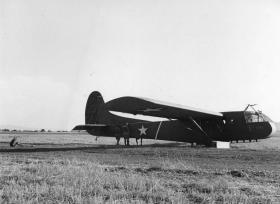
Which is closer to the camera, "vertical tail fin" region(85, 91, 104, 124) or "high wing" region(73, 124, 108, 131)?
"high wing" region(73, 124, 108, 131)

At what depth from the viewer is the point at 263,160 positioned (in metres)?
14.4

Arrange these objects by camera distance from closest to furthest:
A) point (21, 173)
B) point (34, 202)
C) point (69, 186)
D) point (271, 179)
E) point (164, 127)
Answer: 1. point (34, 202)
2. point (69, 186)
3. point (271, 179)
4. point (21, 173)
5. point (164, 127)

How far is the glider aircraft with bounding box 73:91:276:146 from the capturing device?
20.7 meters

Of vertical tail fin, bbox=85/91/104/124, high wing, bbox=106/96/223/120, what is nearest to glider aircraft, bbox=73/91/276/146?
high wing, bbox=106/96/223/120

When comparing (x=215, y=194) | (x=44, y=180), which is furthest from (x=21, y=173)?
(x=215, y=194)

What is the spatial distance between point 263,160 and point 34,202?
10.6 m

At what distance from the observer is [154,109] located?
70.8ft

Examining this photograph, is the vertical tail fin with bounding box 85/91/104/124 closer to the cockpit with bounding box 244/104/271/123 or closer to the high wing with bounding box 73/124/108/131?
the high wing with bounding box 73/124/108/131

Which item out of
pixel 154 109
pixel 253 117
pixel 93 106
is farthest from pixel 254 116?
pixel 93 106

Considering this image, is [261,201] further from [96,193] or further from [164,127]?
[164,127]

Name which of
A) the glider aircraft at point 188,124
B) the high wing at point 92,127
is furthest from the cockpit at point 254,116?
the high wing at point 92,127

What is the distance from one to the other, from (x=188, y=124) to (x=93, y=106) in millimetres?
9264

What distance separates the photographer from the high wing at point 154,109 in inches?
787

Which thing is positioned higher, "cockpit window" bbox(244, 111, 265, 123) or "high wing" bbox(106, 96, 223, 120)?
"high wing" bbox(106, 96, 223, 120)
